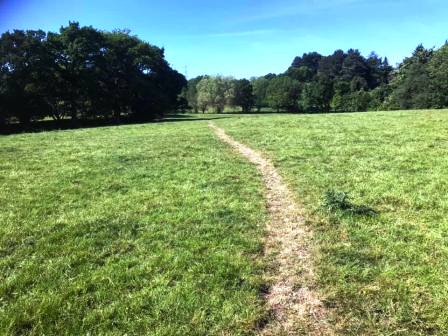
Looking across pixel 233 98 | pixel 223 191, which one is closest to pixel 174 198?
pixel 223 191

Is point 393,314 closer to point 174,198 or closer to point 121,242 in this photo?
point 121,242

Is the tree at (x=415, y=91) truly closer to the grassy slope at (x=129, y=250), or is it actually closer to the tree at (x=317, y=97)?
the tree at (x=317, y=97)

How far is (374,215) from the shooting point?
927cm

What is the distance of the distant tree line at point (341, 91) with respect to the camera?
221 ft

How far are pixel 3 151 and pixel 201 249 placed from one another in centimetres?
1532

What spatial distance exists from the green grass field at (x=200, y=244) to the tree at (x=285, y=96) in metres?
93.1

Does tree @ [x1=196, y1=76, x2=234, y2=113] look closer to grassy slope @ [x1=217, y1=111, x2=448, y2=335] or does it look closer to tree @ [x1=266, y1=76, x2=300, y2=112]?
tree @ [x1=266, y1=76, x2=300, y2=112]

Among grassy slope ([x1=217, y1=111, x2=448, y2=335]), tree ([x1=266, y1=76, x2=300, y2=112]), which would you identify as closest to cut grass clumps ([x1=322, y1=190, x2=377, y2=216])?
grassy slope ([x1=217, y1=111, x2=448, y2=335])

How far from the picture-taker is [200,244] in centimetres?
792

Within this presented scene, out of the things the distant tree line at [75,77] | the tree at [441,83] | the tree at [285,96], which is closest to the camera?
the distant tree line at [75,77]

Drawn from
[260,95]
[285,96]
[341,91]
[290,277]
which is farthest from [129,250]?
[260,95]

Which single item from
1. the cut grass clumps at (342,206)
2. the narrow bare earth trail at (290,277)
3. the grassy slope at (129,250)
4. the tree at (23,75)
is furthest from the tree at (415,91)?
the narrow bare earth trail at (290,277)

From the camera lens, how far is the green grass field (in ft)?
18.3

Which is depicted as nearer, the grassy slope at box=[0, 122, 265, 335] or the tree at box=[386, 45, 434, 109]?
the grassy slope at box=[0, 122, 265, 335]
